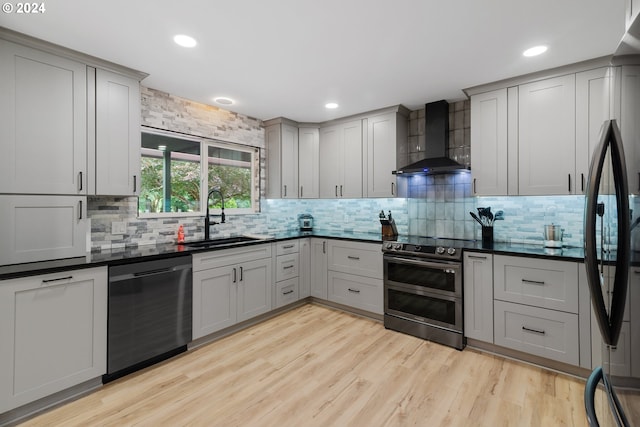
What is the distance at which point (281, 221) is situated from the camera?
4.60m

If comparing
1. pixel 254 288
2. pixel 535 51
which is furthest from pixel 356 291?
pixel 535 51

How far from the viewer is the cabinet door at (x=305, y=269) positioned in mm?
3988

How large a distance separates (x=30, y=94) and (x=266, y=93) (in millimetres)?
1909

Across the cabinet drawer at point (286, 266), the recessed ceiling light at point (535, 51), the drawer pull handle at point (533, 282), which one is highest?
the recessed ceiling light at point (535, 51)

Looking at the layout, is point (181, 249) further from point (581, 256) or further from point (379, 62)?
point (581, 256)

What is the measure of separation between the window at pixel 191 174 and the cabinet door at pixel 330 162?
0.95 meters

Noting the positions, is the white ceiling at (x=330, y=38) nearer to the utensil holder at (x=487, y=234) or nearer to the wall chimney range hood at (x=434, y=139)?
the wall chimney range hood at (x=434, y=139)

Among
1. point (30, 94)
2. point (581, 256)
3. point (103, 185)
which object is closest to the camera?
point (30, 94)

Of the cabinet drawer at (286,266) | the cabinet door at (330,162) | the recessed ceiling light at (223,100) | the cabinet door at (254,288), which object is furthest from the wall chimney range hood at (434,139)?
the recessed ceiling light at (223,100)

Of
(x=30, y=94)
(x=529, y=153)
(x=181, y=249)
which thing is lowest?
(x=181, y=249)

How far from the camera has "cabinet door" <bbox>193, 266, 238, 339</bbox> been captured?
9.30 feet

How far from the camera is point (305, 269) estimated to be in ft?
13.3

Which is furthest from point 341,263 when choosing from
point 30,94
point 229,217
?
point 30,94

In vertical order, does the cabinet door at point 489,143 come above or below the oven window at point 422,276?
above
